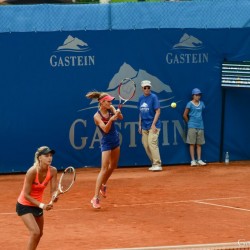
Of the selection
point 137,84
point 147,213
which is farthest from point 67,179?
point 137,84

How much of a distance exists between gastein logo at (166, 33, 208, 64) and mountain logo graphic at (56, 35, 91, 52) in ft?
5.78

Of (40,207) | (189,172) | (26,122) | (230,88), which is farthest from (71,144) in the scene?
(40,207)

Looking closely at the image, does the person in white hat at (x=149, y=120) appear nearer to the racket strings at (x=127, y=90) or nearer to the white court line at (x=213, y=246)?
the racket strings at (x=127, y=90)

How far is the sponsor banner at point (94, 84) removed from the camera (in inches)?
702

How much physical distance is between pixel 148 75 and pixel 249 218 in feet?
19.4

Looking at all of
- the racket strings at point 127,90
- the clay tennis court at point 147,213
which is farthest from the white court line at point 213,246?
the racket strings at point 127,90

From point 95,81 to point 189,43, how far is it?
7.11ft

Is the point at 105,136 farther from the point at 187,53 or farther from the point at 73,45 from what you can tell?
the point at 187,53

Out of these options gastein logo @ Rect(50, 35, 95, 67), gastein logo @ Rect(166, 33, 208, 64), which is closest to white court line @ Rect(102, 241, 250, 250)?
gastein logo @ Rect(50, 35, 95, 67)

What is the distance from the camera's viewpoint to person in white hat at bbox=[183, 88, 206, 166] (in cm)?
1861

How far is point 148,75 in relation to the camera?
60.9 feet

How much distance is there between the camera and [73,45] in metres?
18.1

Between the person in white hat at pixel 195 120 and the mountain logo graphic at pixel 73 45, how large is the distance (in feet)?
7.82

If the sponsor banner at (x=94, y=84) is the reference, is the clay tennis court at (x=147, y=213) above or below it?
below
